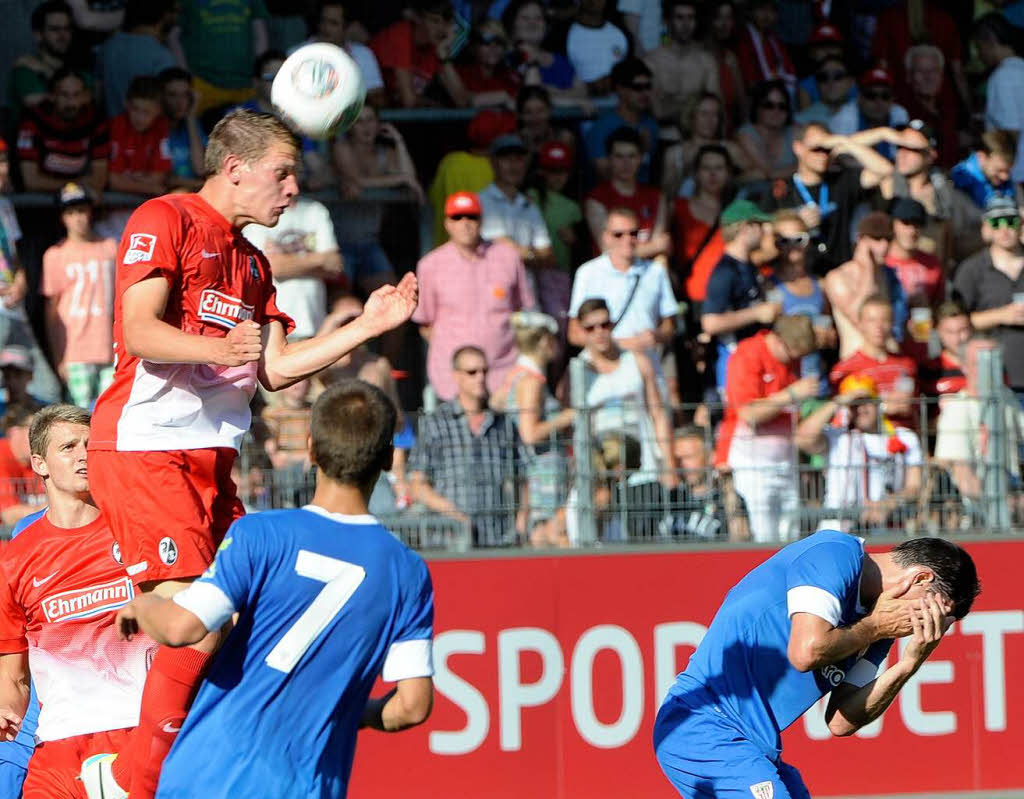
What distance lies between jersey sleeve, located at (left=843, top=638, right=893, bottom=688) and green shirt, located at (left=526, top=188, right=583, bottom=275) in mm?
6059

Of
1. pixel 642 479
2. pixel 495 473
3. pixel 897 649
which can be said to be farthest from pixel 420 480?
pixel 897 649

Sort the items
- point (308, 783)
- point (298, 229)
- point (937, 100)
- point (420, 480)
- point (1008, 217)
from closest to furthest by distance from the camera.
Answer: point (308, 783) < point (420, 480) < point (298, 229) < point (1008, 217) < point (937, 100)

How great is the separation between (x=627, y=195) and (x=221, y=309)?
6636 millimetres

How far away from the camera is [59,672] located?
20.2ft

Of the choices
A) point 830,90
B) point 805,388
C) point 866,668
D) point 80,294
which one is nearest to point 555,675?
point 805,388

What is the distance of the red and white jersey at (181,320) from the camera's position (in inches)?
217

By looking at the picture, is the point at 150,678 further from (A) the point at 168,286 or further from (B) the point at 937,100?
(B) the point at 937,100

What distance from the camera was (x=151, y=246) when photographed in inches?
215

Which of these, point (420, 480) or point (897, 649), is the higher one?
point (420, 480)

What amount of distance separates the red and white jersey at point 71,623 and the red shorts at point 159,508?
1.82 ft

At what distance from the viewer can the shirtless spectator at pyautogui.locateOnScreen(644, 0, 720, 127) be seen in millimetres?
12844

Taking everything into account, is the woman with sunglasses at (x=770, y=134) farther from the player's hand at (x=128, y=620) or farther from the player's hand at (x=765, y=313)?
the player's hand at (x=128, y=620)

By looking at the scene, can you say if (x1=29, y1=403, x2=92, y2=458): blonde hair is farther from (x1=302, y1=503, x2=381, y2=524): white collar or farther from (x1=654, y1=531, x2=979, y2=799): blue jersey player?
(x1=654, y1=531, x2=979, y2=799): blue jersey player

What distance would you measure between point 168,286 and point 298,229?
18.4 ft
